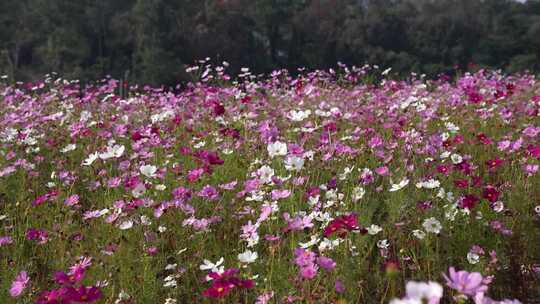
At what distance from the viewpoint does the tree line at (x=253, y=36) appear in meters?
21.4

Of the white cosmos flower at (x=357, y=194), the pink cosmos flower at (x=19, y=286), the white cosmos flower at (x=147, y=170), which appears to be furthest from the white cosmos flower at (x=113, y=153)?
the white cosmos flower at (x=357, y=194)

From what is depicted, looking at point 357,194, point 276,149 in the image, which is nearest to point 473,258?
point 357,194

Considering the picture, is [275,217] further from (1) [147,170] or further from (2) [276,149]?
(1) [147,170]

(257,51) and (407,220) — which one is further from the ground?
(407,220)

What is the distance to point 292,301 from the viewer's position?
178 cm

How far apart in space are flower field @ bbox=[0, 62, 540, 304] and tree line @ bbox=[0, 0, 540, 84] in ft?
52.6

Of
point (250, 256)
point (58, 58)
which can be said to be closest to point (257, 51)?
point (58, 58)

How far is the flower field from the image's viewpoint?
1.97 meters

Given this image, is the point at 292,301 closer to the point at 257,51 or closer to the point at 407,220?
the point at 407,220

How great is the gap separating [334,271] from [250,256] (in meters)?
0.30

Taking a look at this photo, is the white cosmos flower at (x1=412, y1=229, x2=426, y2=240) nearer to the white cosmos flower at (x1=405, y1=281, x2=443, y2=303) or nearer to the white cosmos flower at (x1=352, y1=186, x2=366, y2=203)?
the white cosmos flower at (x1=352, y1=186, x2=366, y2=203)

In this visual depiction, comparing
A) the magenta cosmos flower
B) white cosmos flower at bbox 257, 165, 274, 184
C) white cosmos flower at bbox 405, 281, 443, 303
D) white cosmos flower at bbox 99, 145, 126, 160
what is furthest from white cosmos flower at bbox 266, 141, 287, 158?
white cosmos flower at bbox 405, 281, 443, 303

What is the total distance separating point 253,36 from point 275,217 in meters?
24.5

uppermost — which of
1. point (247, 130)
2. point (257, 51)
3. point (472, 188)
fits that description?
point (472, 188)
